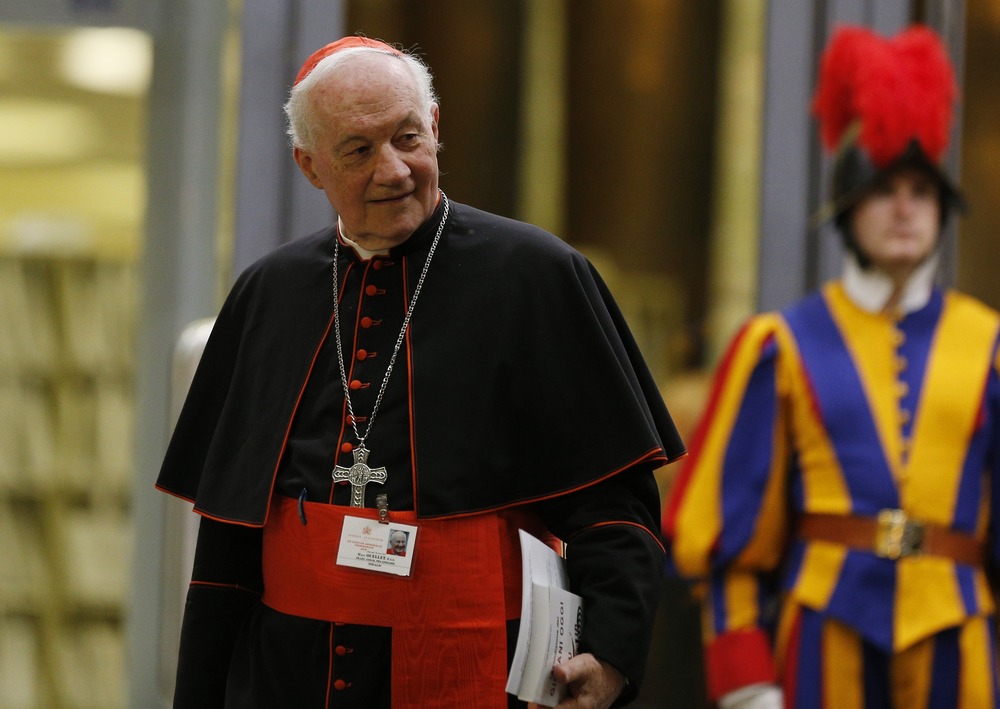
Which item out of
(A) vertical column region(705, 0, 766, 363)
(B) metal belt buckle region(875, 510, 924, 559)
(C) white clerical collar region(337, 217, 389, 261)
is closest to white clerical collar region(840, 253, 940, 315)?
(B) metal belt buckle region(875, 510, 924, 559)

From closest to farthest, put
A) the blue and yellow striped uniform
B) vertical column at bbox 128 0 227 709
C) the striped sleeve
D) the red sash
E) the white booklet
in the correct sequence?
the white booklet, the red sash, the blue and yellow striped uniform, the striped sleeve, vertical column at bbox 128 0 227 709

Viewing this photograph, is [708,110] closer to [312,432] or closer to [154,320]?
[154,320]

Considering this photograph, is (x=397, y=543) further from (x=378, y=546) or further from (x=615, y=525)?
(x=615, y=525)

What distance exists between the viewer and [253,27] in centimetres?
451

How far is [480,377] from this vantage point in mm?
2104

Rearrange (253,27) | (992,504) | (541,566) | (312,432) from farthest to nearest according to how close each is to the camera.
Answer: (253,27), (992,504), (312,432), (541,566)

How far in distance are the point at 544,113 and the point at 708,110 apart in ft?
1.77

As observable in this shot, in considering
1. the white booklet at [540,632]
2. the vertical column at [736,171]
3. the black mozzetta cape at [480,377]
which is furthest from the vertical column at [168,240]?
the white booklet at [540,632]

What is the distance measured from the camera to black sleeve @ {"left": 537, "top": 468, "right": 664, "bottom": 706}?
1957 mm

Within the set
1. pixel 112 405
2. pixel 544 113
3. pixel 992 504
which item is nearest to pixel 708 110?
pixel 544 113

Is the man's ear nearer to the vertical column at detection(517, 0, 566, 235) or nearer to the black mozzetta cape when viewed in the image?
the black mozzetta cape

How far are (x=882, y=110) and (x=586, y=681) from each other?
214 cm

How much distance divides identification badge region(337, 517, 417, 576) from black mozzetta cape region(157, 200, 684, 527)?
0.16ft

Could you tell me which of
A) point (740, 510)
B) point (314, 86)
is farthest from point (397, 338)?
point (740, 510)
